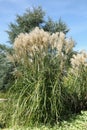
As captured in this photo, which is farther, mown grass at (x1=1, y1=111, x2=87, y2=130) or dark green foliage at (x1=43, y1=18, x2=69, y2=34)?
dark green foliage at (x1=43, y1=18, x2=69, y2=34)

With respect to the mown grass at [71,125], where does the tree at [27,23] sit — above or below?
above

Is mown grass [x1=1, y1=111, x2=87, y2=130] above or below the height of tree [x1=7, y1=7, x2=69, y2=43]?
below

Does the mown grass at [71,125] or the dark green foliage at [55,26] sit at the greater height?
the dark green foliage at [55,26]

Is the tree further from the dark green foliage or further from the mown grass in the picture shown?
the mown grass

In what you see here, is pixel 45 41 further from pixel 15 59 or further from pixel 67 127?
pixel 67 127

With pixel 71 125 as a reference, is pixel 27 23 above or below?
above

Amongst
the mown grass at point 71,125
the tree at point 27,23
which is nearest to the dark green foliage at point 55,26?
the tree at point 27,23

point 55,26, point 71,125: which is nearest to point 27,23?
point 55,26

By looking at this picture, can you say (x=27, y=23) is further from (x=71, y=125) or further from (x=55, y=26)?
(x=71, y=125)

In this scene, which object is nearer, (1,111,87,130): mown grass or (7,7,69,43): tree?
(1,111,87,130): mown grass

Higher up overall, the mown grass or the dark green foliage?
the dark green foliage

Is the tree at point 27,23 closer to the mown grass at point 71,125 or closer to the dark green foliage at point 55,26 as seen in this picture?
the dark green foliage at point 55,26

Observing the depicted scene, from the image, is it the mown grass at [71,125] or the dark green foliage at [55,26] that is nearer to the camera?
the mown grass at [71,125]

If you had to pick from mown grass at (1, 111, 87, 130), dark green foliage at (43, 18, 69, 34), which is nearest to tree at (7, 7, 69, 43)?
dark green foliage at (43, 18, 69, 34)
